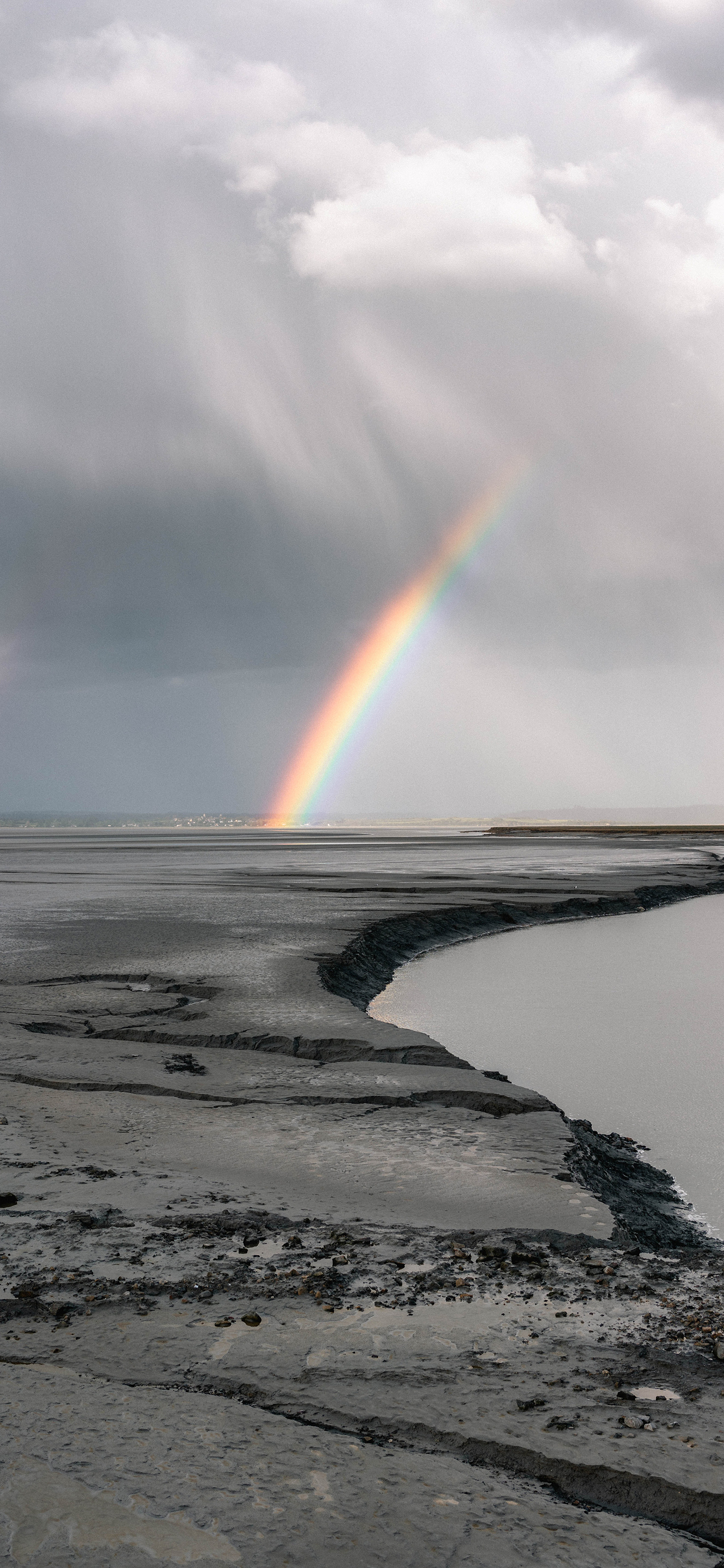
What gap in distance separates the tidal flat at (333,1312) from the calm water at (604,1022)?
0.38 m

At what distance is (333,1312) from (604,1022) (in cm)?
664

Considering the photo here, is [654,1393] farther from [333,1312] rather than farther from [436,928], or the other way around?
→ [436,928]

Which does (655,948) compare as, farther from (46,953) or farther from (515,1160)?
(515,1160)

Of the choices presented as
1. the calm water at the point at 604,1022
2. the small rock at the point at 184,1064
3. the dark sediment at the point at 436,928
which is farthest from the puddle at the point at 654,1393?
the dark sediment at the point at 436,928

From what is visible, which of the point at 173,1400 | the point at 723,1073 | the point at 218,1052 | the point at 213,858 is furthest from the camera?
the point at 213,858

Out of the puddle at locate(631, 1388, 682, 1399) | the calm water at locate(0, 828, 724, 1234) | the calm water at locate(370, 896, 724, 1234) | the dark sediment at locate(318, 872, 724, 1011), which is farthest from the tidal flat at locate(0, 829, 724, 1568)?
the dark sediment at locate(318, 872, 724, 1011)

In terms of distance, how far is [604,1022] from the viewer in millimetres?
9305

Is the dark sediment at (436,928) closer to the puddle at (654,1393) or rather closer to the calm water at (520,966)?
the calm water at (520,966)

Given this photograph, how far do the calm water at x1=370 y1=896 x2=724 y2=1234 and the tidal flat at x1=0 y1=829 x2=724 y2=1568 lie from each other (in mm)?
385

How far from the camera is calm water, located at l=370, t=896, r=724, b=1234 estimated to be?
6.11 meters

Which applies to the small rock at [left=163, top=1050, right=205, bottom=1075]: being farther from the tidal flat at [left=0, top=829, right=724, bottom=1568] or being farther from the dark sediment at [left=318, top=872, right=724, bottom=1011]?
the dark sediment at [left=318, top=872, right=724, bottom=1011]

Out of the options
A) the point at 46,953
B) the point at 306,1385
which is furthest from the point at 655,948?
the point at 306,1385

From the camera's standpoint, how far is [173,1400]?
8.48 feet

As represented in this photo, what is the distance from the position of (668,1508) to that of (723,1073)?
215 inches
